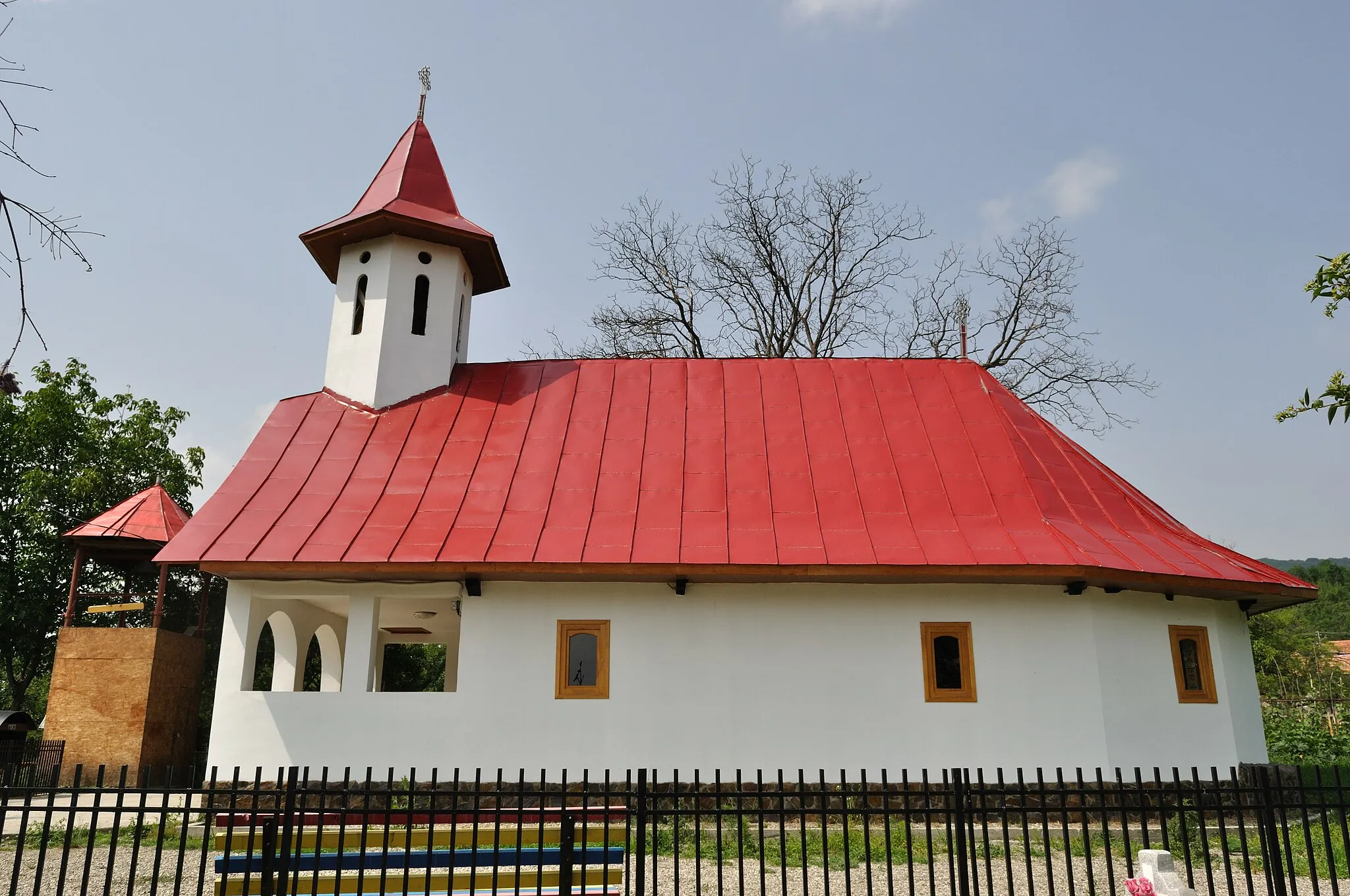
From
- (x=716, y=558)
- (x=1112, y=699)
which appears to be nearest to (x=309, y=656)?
(x=716, y=558)

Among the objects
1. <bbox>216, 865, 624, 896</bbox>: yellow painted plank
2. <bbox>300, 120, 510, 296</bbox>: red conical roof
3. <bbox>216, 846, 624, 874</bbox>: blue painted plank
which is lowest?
<bbox>216, 865, 624, 896</bbox>: yellow painted plank

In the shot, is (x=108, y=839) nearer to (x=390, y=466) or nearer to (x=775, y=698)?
(x=390, y=466)

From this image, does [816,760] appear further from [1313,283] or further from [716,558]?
[1313,283]

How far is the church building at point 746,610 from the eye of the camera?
10828 mm

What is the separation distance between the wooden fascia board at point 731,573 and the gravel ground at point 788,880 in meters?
2.99

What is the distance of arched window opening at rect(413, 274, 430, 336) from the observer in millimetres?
15273

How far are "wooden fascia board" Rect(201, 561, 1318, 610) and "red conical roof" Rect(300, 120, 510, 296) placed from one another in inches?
248

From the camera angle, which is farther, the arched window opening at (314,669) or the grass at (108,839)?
the arched window opening at (314,669)

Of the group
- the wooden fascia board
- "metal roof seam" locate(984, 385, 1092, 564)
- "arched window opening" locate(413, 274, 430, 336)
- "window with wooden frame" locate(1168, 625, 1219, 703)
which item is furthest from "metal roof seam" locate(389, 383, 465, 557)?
"window with wooden frame" locate(1168, 625, 1219, 703)

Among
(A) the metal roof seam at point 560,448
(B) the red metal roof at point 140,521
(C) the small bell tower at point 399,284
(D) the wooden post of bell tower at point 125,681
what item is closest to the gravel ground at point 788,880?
(A) the metal roof seam at point 560,448

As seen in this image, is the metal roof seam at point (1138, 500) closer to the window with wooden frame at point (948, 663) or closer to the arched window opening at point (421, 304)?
the window with wooden frame at point (948, 663)

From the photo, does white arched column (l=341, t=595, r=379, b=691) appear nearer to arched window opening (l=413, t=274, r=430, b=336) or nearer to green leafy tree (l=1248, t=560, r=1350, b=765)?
arched window opening (l=413, t=274, r=430, b=336)

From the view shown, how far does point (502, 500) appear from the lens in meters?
12.1

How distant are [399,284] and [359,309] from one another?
78 cm
